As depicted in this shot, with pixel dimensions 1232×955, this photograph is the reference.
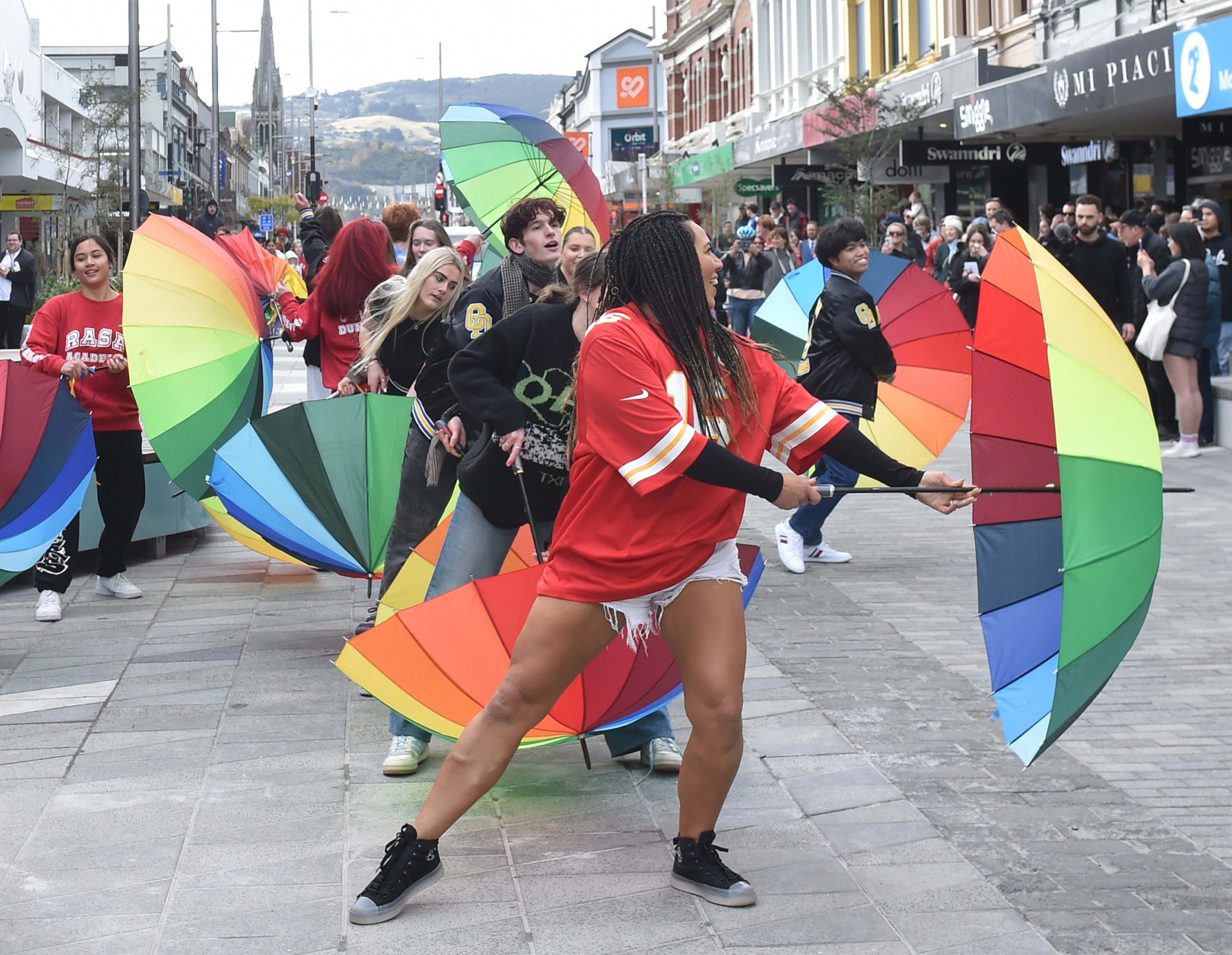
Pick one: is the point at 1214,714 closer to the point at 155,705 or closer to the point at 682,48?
the point at 155,705

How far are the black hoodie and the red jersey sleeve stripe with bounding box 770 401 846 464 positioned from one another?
10621 millimetres

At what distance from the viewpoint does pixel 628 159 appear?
55.1 m

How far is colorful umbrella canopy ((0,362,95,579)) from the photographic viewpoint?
7066mm

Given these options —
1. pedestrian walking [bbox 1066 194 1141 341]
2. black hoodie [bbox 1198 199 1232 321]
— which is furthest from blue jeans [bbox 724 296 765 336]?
black hoodie [bbox 1198 199 1232 321]

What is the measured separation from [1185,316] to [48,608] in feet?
31.3

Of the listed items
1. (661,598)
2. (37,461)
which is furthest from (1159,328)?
(661,598)

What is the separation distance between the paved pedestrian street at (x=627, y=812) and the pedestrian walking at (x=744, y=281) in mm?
14218

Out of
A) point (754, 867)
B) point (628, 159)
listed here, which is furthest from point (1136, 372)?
point (628, 159)

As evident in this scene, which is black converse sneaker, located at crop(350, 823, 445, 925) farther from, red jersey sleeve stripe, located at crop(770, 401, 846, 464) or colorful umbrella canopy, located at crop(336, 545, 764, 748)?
red jersey sleeve stripe, located at crop(770, 401, 846, 464)

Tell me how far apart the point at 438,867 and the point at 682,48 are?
197 feet

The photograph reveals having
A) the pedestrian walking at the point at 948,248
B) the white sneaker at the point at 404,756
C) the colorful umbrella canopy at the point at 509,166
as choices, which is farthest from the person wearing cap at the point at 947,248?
the white sneaker at the point at 404,756

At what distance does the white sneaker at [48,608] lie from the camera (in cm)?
778

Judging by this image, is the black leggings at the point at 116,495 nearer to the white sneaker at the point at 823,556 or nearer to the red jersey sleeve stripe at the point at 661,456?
the white sneaker at the point at 823,556

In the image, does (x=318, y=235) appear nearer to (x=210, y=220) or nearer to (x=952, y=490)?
(x=952, y=490)
